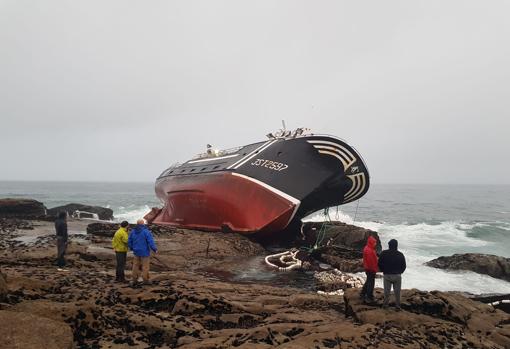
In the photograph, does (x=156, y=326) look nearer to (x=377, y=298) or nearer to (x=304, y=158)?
(x=377, y=298)

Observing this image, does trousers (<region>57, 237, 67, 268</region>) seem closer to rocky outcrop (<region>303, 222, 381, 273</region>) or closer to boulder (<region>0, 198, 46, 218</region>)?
rocky outcrop (<region>303, 222, 381, 273</region>)

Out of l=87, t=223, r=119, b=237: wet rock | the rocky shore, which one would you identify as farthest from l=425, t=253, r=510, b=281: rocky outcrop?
l=87, t=223, r=119, b=237: wet rock

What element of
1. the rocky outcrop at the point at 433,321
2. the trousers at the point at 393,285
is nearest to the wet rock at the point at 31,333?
the rocky outcrop at the point at 433,321

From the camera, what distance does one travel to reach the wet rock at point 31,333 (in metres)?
4.50

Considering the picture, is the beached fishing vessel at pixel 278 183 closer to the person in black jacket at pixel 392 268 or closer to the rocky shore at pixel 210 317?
the rocky shore at pixel 210 317

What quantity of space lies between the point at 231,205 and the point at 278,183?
2925mm

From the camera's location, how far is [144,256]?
348 inches

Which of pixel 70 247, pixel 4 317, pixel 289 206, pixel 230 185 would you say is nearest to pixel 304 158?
pixel 289 206

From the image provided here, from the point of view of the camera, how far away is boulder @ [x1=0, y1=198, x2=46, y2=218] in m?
28.1

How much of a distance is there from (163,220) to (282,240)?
416 inches

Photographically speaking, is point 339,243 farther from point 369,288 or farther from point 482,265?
point 369,288

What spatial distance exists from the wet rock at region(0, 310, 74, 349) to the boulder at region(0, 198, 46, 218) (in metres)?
26.3

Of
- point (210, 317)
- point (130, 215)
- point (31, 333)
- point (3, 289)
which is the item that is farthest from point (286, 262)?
point (130, 215)

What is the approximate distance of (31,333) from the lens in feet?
15.4
